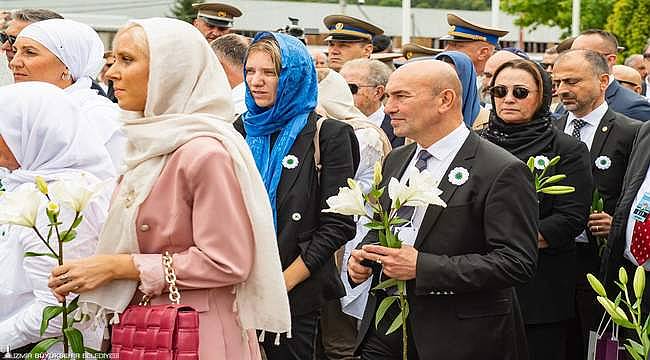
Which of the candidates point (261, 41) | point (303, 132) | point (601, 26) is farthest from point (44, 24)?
point (601, 26)

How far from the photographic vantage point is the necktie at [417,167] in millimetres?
4742

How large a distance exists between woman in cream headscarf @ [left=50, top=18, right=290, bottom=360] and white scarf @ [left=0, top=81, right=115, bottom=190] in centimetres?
57

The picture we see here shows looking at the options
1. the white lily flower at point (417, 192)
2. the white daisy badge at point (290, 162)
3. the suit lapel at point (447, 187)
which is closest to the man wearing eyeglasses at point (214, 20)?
the white daisy badge at point (290, 162)

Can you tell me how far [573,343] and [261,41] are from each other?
Answer: 2595mm

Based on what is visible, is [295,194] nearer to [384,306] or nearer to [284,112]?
[284,112]

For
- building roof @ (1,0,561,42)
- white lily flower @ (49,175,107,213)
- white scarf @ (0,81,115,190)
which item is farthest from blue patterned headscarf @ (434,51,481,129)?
building roof @ (1,0,561,42)

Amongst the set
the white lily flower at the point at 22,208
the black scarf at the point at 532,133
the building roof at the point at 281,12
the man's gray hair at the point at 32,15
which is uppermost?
the man's gray hair at the point at 32,15

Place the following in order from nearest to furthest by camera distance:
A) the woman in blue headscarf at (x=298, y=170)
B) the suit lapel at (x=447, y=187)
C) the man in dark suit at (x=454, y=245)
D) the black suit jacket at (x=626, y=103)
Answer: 1. the man in dark suit at (x=454, y=245)
2. the suit lapel at (x=447, y=187)
3. the woman in blue headscarf at (x=298, y=170)
4. the black suit jacket at (x=626, y=103)

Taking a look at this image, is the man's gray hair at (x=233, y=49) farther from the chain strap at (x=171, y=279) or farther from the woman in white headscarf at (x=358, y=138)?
the chain strap at (x=171, y=279)

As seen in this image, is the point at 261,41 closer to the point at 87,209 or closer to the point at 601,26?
the point at 87,209

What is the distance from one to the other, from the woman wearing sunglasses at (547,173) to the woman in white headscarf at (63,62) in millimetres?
2194

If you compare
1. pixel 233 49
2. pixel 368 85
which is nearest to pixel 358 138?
pixel 233 49

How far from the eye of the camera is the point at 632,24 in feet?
92.3

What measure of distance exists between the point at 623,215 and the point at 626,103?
2370mm
